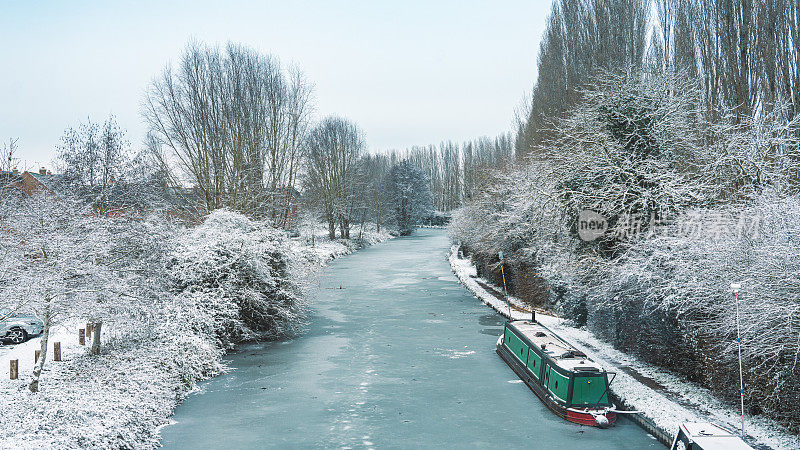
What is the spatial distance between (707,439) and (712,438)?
91 millimetres

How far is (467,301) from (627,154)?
12.4m

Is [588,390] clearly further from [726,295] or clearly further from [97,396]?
[97,396]

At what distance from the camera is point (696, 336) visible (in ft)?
32.7

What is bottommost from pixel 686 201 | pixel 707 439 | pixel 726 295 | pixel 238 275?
pixel 707 439

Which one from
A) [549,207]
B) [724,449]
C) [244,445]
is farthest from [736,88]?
[244,445]

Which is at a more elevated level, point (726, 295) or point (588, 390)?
point (726, 295)

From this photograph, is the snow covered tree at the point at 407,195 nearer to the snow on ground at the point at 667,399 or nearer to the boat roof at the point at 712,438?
the snow on ground at the point at 667,399

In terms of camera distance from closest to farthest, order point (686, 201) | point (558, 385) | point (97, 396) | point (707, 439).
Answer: point (707, 439), point (97, 396), point (558, 385), point (686, 201)

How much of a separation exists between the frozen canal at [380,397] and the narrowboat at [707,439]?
175cm

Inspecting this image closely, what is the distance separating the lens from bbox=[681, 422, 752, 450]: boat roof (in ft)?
22.4

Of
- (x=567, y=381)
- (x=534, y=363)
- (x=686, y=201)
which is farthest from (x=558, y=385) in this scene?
(x=686, y=201)

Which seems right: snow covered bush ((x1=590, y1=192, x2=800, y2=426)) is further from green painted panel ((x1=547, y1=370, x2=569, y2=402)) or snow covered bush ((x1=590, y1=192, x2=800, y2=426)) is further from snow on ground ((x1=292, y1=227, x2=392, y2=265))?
snow on ground ((x1=292, y1=227, x2=392, y2=265))

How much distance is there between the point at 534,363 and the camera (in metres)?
11.9

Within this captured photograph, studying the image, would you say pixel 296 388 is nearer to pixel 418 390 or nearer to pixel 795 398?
pixel 418 390
